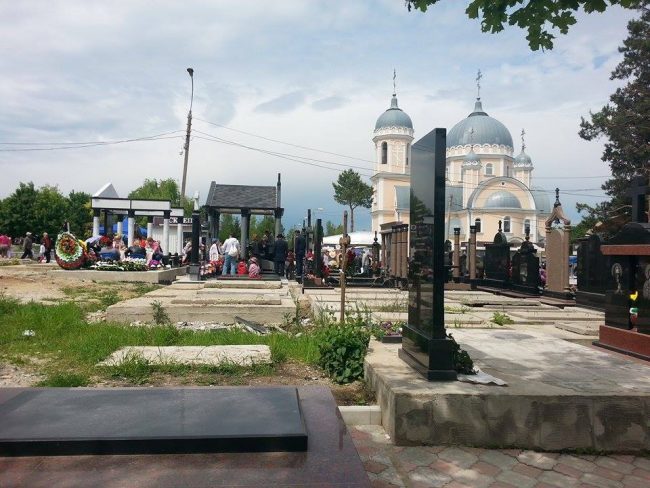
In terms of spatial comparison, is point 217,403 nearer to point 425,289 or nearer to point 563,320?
point 425,289

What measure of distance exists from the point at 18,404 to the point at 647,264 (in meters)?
6.37

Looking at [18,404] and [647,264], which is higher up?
[647,264]

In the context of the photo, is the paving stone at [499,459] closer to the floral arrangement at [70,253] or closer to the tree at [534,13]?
the tree at [534,13]

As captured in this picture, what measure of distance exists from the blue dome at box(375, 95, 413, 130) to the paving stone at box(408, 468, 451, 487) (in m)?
69.3

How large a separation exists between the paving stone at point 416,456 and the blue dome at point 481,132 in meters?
71.1

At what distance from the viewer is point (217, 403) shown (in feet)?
12.3

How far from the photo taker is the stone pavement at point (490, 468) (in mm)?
3328

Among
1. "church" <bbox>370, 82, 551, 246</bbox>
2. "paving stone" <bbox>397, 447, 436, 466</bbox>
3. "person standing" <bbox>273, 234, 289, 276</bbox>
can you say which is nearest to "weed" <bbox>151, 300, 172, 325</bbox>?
"paving stone" <bbox>397, 447, 436, 466</bbox>

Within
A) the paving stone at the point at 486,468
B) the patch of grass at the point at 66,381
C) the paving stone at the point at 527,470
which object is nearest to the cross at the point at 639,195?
the paving stone at the point at 527,470

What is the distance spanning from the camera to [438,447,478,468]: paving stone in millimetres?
3584

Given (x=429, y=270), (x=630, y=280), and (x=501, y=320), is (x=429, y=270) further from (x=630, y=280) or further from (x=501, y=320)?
(x=501, y=320)

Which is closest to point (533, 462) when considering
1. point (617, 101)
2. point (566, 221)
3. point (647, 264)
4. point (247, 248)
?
point (647, 264)

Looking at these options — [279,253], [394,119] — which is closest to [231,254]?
[279,253]

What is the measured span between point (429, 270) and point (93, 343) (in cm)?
429
